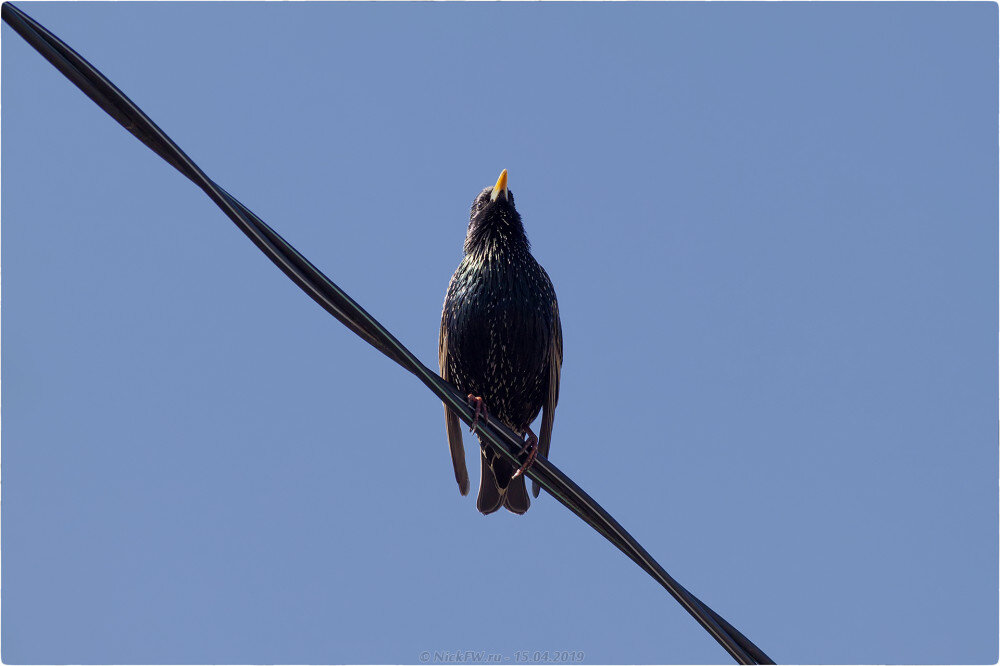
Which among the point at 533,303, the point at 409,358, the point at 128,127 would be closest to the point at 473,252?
the point at 533,303

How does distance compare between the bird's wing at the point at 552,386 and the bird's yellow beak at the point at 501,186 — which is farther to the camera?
the bird's yellow beak at the point at 501,186

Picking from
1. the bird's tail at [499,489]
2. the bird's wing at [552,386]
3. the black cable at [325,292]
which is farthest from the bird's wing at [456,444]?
the black cable at [325,292]

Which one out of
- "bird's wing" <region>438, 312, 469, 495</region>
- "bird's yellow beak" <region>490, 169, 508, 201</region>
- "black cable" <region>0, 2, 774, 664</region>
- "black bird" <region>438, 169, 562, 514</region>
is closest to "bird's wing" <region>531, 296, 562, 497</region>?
"black bird" <region>438, 169, 562, 514</region>

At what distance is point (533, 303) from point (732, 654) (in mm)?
2615

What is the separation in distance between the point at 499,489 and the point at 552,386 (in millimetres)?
584

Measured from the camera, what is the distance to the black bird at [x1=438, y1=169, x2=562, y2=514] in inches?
212

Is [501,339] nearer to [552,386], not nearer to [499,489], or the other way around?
[552,386]

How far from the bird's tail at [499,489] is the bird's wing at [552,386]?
0.26ft

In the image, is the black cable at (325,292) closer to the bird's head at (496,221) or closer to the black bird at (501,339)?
the black bird at (501,339)

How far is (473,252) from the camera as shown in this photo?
5.71m

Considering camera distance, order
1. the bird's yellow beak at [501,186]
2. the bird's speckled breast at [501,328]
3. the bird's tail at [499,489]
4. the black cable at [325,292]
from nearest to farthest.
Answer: the black cable at [325,292], the bird's speckled breast at [501,328], the bird's tail at [499,489], the bird's yellow beak at [501,186]

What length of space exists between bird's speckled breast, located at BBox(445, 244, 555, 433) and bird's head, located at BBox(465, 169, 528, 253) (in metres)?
0.10

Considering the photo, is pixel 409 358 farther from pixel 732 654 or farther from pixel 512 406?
pixel 512 406

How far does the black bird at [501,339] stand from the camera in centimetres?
538
